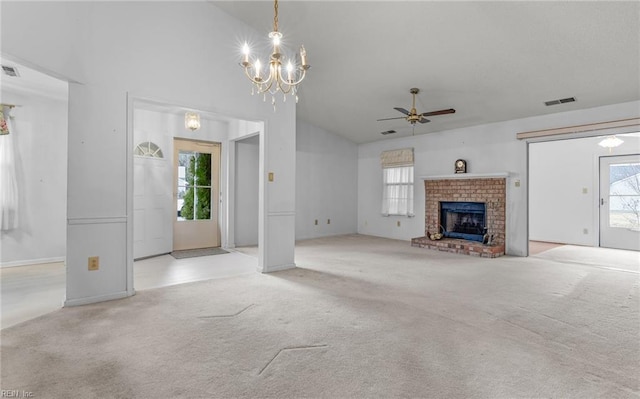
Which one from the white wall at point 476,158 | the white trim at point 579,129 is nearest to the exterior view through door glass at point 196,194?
the white wall at point 476,158

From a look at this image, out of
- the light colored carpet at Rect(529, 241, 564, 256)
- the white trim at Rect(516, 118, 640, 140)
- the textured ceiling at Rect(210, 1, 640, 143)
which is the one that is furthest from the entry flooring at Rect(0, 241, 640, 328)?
the textured ceiling at Rect(210, 1, 640, 143)

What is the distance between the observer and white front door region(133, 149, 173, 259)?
5.30 metres

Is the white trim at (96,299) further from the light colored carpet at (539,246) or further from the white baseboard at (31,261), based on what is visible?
the light colored carpet at (539,246)

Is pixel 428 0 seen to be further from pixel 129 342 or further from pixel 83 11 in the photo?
pixel 129 342

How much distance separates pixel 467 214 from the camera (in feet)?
22.5

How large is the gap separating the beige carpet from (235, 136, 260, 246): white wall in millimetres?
2860

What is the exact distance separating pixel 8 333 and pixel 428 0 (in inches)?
197

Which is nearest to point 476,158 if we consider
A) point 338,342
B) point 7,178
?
point 338,342

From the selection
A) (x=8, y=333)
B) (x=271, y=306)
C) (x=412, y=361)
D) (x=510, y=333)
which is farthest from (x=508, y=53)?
(x=8, y=333)

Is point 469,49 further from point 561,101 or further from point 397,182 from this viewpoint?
point 397,182

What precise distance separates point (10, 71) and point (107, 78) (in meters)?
1.72

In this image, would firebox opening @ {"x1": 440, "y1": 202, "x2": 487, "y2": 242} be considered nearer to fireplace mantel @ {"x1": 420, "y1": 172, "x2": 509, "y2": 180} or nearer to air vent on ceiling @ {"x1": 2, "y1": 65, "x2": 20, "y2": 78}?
fireplace mantel @ {"x1": 420, "y1": 172, "x2": 509, "y2": 180}

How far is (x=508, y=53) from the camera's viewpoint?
13.4 feet

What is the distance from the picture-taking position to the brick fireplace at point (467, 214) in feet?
20.2
